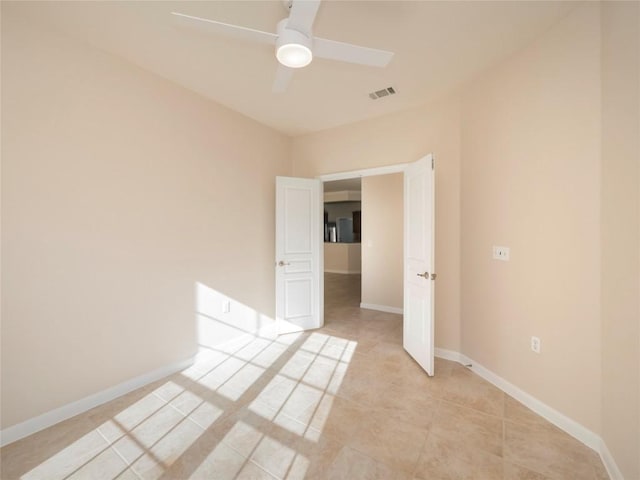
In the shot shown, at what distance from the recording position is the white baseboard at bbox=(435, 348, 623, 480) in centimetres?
160

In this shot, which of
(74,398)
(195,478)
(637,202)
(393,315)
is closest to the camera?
(637,202)

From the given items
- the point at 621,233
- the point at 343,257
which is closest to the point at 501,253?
the point at 621,233

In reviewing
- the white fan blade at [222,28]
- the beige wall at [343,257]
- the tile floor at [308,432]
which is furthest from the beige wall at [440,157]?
the beige wall at [343,257]

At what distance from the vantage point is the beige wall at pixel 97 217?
1.86 metres

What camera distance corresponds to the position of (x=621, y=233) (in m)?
1.52

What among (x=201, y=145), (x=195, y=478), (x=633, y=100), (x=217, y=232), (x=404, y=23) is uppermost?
(x=404, y=23)

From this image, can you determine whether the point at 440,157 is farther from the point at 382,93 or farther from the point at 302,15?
the point at 302,15

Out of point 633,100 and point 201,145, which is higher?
point 201,145

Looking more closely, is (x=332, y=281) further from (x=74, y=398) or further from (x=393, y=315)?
(x=74, y=398)

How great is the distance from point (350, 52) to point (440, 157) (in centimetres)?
183

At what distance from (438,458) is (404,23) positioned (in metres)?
2.86

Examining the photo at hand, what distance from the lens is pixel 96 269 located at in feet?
7.29

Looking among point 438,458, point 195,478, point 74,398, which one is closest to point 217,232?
point 74,398

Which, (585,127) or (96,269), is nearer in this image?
(585,127)
